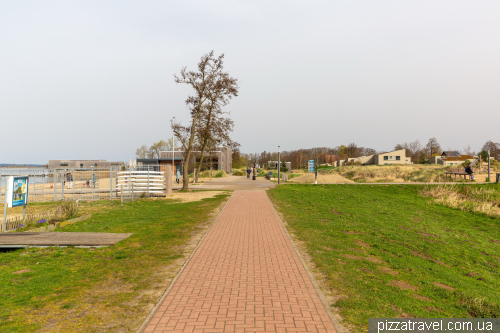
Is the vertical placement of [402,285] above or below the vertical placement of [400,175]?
below

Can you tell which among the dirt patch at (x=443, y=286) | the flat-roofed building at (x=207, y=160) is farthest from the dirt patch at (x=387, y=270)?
the flat-roofed building at (x=207, y=160)

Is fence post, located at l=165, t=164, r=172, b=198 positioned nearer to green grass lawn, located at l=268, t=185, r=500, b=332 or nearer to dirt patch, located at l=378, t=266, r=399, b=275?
green grass lawn, located at l=268, t=185, r=500, b=332

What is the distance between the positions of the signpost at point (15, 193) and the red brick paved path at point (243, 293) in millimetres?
6308

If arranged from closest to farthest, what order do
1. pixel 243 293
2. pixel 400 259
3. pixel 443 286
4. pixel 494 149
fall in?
pixel 243 293 → pixel 443 286 → pixel 400 259 → pixel 494 149

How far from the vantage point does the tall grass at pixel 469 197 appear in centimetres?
1788

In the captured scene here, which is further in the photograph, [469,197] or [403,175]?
[403,175]

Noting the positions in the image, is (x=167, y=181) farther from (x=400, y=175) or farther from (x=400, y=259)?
(x=400, y=175)

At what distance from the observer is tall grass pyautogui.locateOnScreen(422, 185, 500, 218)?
17.9 metres

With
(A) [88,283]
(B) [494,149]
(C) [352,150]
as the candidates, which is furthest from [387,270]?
(C) [352,150]

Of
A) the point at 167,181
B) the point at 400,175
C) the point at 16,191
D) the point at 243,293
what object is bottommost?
the point at 243,293

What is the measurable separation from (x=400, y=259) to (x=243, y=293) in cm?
441

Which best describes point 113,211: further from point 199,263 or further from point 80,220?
point 199,263

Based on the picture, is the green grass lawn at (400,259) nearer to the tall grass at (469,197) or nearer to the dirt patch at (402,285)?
the dirt patch at (402,285)

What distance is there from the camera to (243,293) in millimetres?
4750
